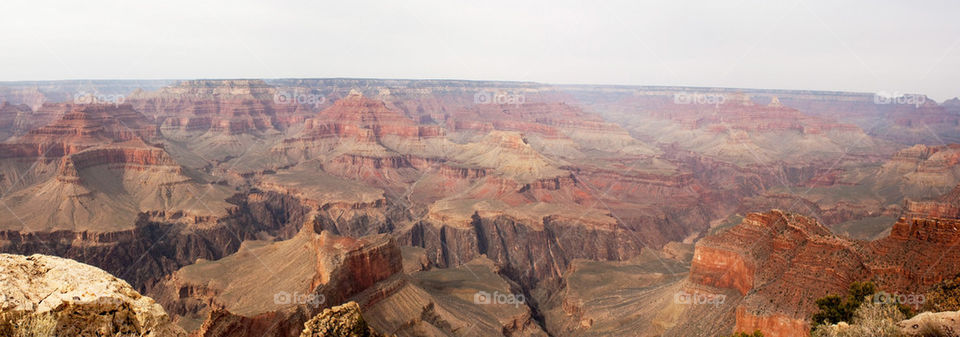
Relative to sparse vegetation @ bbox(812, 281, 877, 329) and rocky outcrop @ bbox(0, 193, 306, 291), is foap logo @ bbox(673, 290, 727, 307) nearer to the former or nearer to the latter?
sparse vegetation @ bbox(812, 281, 877, 329)

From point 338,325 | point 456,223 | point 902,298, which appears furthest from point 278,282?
point 902,298

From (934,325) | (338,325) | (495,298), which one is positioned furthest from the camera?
(495,298)

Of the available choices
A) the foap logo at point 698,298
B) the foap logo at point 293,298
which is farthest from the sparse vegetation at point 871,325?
the foap logo at point 293,298

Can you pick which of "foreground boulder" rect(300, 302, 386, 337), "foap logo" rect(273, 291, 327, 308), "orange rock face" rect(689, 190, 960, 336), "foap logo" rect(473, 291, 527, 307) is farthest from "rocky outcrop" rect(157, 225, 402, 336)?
"orange rock face" rect(689, 190, 960, 336)

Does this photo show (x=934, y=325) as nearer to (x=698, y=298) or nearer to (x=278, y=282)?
(x=698, y=298)

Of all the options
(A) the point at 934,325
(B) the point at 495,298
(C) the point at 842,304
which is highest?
(A) the point at 934,325

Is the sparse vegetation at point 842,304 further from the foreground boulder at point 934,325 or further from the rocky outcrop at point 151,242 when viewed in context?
the rocky outcrop at point 151,242
